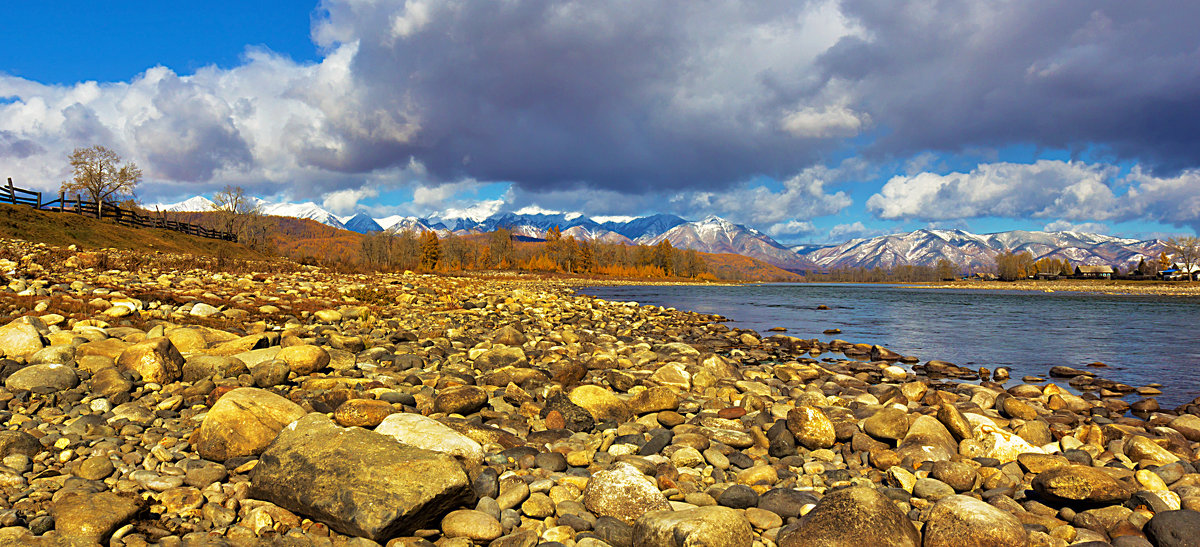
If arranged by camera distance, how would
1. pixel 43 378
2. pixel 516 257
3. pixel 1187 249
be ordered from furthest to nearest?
1. pixel 516 257
2. pixel 1187 249
3. pixel 43 378

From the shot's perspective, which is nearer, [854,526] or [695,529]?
[695,529]

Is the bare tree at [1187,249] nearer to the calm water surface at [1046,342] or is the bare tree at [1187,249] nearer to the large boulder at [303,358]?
the calm water surface at [1046,342]

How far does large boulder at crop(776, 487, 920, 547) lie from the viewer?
13.2ft

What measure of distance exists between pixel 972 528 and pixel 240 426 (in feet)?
21.3

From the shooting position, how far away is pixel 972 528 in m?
4.17

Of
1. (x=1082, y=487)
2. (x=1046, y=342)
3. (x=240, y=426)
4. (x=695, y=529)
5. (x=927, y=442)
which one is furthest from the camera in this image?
(x=1046, y=342)

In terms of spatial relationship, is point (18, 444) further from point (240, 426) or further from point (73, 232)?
point (73, 232)

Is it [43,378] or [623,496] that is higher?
[43,378]

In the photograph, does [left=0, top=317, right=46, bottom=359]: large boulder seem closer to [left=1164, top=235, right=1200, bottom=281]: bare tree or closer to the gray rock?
the gray rock

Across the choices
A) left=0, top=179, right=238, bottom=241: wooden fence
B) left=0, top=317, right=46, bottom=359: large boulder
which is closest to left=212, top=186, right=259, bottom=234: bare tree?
left=0, top=179, right=238, bottom=241: wooden fence

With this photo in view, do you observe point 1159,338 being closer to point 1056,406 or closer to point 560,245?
point 1056,406

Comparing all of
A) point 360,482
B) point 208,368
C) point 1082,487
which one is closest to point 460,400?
point 360,482

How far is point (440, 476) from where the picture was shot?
163 inches

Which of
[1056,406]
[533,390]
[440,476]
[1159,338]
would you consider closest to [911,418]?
[1056,406]
